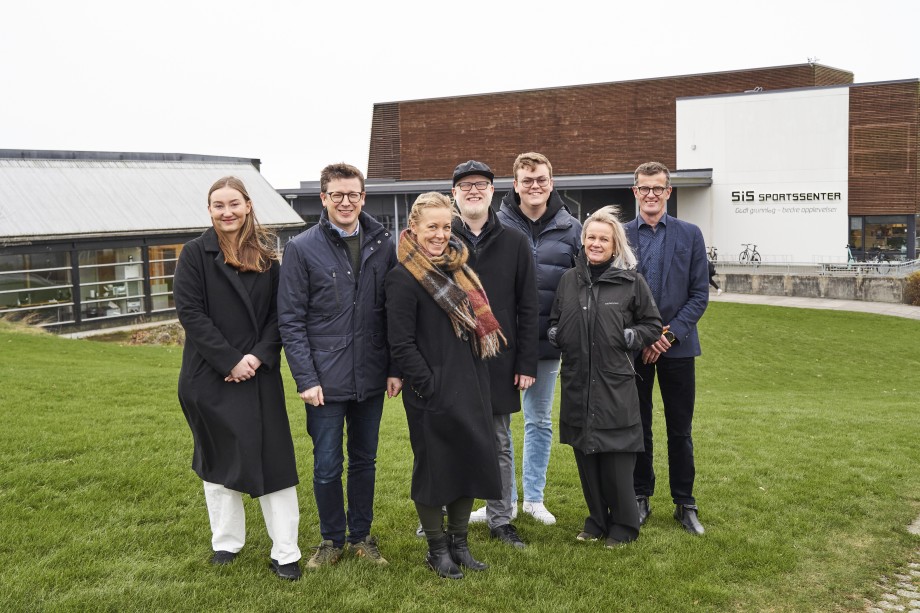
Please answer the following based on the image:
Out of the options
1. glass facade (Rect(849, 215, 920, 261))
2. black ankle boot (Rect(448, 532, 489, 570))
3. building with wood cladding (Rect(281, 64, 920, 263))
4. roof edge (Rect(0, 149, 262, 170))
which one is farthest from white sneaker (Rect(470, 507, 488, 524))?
glass facade (Rect(849, 215, 920, 261))

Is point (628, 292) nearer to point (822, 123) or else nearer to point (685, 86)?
point (822, 123)

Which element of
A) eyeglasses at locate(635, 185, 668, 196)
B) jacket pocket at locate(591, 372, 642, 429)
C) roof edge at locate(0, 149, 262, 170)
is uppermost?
roof edge at locate(0, 149, 262, 170)

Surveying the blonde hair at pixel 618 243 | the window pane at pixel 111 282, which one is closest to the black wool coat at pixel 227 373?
the blonde hair at pixel 618 243

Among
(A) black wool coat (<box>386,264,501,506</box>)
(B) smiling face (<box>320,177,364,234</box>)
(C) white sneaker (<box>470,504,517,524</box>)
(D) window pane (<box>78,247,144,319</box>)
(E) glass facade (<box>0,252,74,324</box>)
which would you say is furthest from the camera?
(D) window pane (<box>78,247,144,319</box>)

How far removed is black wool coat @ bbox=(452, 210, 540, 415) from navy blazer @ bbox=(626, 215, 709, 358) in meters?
0.92

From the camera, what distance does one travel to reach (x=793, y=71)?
130 ft

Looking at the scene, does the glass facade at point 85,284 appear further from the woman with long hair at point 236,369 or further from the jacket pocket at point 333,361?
the jacket pocket at point 333,361

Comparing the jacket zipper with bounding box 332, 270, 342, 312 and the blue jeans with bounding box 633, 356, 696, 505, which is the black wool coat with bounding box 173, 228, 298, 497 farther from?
the blue jeans with bounding box 633, 356, 696, 505

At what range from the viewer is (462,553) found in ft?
14.6

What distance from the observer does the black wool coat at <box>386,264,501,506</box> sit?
4.16 meters

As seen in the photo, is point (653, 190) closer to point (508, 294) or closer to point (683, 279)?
point (683, 279)

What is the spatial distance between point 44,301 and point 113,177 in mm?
5866

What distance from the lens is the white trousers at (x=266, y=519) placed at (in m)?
4.25

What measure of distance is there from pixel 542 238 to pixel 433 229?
3.55 feet
